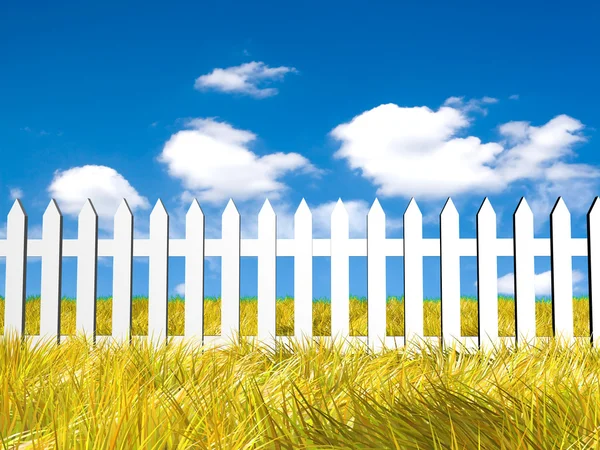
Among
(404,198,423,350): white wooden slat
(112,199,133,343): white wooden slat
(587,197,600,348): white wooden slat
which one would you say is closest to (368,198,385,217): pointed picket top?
(404,198,423,350): white wooden slat

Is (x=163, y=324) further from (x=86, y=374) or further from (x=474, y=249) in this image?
(x=474, y=249)

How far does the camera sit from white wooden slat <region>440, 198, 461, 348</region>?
4426 mm

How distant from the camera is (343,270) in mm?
4395

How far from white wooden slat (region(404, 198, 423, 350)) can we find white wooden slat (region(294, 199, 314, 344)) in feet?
2.38

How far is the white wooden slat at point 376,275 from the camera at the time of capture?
14.4ft

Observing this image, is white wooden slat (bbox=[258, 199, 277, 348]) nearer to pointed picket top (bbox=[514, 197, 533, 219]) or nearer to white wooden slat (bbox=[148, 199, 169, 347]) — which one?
white wooden slat (bbox=[148, 199, 169, 347])

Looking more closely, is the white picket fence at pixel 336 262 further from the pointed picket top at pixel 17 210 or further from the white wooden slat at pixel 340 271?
the pointed picket top at pixel 17 210

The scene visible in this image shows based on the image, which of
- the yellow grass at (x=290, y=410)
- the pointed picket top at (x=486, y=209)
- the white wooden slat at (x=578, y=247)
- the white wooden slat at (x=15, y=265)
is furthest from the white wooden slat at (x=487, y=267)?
the white wooden slat at (x=15, y=265)

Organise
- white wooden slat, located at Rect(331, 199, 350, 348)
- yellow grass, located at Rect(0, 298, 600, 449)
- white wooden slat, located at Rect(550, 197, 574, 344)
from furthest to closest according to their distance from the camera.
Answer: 1. white wooden slat, located at Rect(550, 197, 574, 344)
2. white wooden slat, located at Rect(331, 199, 350, 348)
3. yellow grass, located at Rect(0, 298, 600, 449)

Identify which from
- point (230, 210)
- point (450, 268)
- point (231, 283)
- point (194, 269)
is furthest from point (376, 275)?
point (194, 269)

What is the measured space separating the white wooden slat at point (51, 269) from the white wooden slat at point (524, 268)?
140 inches

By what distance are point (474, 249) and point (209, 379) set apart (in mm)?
2771

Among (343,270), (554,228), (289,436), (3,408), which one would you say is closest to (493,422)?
(289,436)

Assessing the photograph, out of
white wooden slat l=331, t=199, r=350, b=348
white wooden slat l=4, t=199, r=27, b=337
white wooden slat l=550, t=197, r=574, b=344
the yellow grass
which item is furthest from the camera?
white wooden slat l=4, t=199, r=27, b=337
